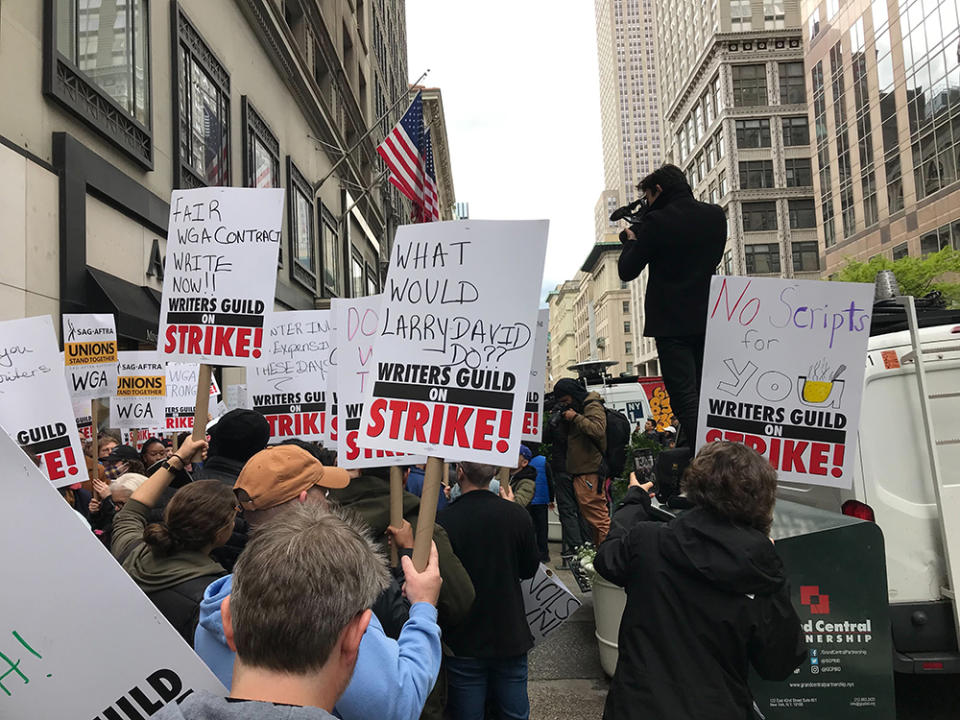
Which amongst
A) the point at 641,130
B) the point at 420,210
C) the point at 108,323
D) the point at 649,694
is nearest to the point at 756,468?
the point at 649,694

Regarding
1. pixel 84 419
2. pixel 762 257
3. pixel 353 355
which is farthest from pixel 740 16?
pixel 353 355

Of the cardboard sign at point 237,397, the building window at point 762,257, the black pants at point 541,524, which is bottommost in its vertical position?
the black pants at point 541,524

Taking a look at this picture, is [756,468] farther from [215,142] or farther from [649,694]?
[215,142]

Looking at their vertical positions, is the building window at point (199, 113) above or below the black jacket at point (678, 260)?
above

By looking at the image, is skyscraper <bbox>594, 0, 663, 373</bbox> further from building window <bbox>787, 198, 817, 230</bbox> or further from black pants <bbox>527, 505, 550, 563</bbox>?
black pants <bbox>527, 505, 550, 563</bbox>

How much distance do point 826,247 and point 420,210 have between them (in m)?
45.8

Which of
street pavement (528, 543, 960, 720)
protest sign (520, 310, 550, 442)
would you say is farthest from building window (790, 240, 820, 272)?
protest sign (520, 310, 550, 442)

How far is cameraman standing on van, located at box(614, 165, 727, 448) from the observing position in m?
4.56

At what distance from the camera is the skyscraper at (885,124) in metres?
40.0

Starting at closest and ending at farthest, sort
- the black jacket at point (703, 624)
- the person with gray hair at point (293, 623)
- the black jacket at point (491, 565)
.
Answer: the person with gray hair at point (293, 623) → the black jacket at point (703, 624) → the black jacket at point (491, 565)

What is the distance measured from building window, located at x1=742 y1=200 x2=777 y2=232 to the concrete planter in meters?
75.9

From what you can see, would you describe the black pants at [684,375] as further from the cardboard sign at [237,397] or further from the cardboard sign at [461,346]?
the cardboard sign at [237,397]

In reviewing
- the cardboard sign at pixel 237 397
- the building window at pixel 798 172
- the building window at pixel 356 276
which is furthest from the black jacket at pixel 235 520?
the building window at pixel 798 172

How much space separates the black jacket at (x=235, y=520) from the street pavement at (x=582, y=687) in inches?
96.2
